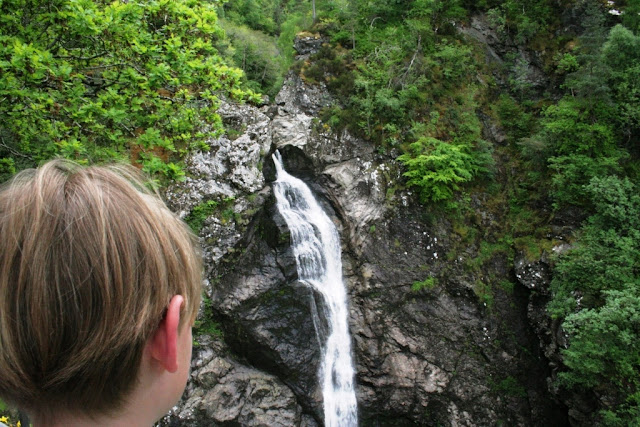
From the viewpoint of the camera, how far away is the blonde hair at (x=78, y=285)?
33.4 inches

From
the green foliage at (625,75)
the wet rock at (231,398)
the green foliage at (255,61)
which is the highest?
the green foliage at (255,61)

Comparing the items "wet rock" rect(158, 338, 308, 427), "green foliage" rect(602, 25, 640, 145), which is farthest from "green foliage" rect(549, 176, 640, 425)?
"wet rock" rect(158, 338, 308, 427)

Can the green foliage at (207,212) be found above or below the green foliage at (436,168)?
below

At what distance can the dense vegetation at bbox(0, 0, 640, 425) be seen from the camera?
14.8ft

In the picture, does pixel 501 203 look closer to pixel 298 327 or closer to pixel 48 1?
pixel 298 327

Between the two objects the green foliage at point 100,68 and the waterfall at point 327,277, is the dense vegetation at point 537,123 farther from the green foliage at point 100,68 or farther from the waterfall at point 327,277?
the green foliage at point 100,68

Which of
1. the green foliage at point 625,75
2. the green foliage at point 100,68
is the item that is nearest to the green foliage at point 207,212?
the green foliage at point 100,68

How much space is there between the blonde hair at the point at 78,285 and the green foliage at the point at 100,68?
3.86m

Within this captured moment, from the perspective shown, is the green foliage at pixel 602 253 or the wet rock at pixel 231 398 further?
the wet rock at pixel 231 398

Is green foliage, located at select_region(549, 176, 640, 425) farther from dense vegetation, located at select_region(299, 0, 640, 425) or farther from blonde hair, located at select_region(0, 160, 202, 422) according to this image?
blonde hair, located at select_region(0, 160, 202, 422)

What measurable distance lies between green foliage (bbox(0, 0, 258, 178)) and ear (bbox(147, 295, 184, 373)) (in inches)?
158

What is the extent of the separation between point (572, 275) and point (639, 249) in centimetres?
167

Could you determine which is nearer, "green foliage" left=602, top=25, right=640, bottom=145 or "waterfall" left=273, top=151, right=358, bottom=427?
"green foliage" left=602, top=25, right=640, bottom=145

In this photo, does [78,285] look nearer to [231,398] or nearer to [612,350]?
[612,350]
